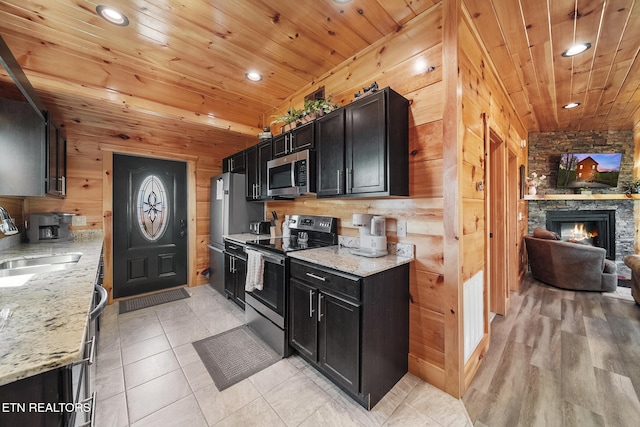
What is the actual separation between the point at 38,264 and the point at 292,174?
2164 millimetres

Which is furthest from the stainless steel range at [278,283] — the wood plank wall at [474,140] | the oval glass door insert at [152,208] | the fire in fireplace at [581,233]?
the fire in fireplace at [581,233]

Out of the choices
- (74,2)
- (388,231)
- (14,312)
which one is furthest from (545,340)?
(74,2)

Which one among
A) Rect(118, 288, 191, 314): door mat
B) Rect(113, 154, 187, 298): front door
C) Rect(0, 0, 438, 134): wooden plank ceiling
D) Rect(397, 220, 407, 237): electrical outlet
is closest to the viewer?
Rect(0, 0, 438, 134): wooden plank ceiling

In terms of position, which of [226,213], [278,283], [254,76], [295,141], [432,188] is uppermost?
[254,76]

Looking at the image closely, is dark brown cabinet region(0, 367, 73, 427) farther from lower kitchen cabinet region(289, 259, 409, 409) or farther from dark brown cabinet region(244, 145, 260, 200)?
dark brown cabinet region(244, 145, 260, 200)

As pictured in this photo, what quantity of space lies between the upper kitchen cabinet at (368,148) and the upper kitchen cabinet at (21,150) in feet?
7.87

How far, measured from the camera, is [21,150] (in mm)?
1993

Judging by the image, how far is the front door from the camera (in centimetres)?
343

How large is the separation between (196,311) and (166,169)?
7.24 feet

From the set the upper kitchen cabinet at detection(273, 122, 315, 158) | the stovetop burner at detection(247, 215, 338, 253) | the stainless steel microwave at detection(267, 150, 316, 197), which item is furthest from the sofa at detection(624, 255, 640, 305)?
the upper kitchen cabinet at detection(273, 122, 315, 158)

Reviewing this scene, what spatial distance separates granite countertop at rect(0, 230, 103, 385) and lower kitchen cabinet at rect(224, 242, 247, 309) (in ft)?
4.91

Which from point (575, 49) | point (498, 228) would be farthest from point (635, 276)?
point (575, 49)

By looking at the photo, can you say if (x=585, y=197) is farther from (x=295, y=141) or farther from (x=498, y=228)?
(x=295, y=141)

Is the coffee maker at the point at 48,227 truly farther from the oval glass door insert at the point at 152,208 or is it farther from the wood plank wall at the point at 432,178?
the wood plank wall at the point at 432,178
